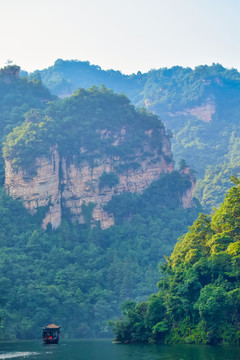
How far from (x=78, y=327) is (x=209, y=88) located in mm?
90888

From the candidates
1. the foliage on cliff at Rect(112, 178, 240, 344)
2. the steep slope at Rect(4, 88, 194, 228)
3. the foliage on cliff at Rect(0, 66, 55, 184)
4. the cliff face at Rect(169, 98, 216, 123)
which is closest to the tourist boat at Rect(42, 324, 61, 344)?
the foliage on cliff at Rect(112, 178, 240, 344)

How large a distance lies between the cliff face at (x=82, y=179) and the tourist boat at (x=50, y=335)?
2774 cm

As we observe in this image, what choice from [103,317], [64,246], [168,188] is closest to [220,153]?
[168,188]

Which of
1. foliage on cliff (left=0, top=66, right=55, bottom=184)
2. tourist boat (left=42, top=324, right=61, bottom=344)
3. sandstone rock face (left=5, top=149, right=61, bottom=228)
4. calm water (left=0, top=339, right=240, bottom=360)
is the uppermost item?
foliage on cliff (left=0, top=66, right=55, bottom=184)

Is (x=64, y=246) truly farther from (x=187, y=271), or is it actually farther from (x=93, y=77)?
(x=93, y=77)

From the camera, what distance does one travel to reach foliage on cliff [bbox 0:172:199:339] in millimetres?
59844

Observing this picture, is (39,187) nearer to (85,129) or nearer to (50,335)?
(85,129)

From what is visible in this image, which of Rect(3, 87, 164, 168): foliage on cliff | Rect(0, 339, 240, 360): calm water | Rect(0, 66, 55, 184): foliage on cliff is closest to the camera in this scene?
Rect(0, 339, 240, 360): calm water

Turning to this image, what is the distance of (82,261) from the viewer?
72688 millimetres

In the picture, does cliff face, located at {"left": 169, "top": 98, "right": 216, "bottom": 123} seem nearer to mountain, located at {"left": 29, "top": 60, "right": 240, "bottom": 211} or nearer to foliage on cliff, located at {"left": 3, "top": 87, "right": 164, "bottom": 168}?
mountain, located at {"left": 29, "top": 60, "right": 240, "bottom": 211}

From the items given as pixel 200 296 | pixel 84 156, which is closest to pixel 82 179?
pixel 84 156

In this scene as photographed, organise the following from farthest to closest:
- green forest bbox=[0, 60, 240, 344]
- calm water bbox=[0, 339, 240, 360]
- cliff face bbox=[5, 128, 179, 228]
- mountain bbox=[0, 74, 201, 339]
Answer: cliff face bbox=[5, 128, 179, 228] → mountain bbox=[0, 74, 201, 339] → green forest bbox=[0, 60, 240, 344] → calm water bbox=[0, 339, 240, 360]

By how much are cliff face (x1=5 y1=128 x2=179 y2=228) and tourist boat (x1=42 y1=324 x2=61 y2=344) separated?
1092 inches

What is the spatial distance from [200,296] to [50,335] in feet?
44.2
